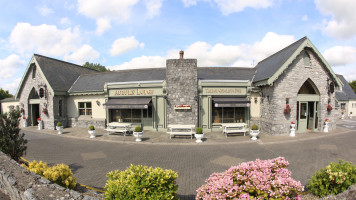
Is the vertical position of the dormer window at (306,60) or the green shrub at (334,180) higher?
the dormer window at (306,60)

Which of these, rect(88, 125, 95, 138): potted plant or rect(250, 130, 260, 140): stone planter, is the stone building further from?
rect(88, 125, 95, 138): potted plant

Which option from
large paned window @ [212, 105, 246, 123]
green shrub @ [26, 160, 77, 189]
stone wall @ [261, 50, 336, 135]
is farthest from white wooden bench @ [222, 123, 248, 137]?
green shrub @ [26, 160, 77, 189]

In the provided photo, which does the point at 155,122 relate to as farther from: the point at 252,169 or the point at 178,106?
the point at 252,169

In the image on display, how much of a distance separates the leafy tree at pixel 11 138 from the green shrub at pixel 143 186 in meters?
7.12

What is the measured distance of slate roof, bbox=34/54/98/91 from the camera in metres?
18.4

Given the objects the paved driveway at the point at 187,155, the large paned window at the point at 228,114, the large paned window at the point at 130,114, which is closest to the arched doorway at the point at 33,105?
the paved driveway at the point at 187,155

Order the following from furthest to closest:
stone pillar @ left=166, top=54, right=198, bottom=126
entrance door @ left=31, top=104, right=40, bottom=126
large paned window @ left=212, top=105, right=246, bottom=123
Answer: entrance door @ left=31, top=104, right=40, bottom=126, large paned window @ left=212, top=105, right=246, bottom=123, stone pillar @ left=166, top=54, right=198, bottom=126

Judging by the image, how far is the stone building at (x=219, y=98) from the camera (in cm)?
1364

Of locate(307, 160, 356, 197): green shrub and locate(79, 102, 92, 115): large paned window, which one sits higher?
locate(79, 102, 92, 115): large paned window

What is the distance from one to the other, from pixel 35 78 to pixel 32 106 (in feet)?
12.8

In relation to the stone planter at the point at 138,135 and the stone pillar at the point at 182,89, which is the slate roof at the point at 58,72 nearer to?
the stone planter at the point at 138,135

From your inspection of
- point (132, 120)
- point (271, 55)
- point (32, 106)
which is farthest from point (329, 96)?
point (32, 106)

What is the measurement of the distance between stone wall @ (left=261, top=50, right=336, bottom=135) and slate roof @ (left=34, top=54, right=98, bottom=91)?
72.2ft

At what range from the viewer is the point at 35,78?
18.9m
